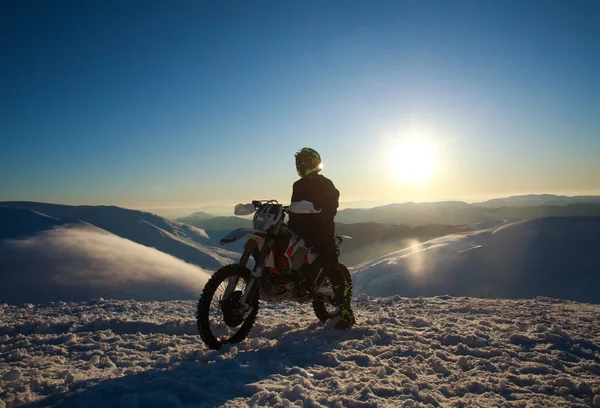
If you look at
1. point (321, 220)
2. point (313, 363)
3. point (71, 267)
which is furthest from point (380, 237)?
point (313, 363)

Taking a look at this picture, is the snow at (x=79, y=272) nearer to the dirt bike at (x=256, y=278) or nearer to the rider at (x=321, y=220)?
the dirt bike at (x=256, y=278)

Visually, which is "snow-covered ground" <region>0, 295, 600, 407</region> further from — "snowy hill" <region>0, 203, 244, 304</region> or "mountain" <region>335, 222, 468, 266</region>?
"mountain" <region>335, 222, 468, 266</region>

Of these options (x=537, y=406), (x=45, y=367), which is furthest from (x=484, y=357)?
(x=45, y=367)

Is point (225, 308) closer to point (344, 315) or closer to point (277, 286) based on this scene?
point (277, 286)

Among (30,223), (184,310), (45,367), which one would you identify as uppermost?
(30,223)

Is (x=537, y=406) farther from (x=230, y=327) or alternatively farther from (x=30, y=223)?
(x=30, y=223)

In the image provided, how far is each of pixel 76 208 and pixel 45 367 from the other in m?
42.2

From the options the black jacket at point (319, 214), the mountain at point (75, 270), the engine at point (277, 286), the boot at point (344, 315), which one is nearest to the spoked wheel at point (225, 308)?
the engine at point (277, 286)

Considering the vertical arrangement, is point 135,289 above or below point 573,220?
below

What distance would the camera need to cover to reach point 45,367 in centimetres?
348

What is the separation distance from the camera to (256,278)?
4.31 m

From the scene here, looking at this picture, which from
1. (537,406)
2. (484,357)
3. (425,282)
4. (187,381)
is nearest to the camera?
(537,406)

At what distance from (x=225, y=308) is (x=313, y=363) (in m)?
1.26

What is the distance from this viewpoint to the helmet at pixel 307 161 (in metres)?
5.13
